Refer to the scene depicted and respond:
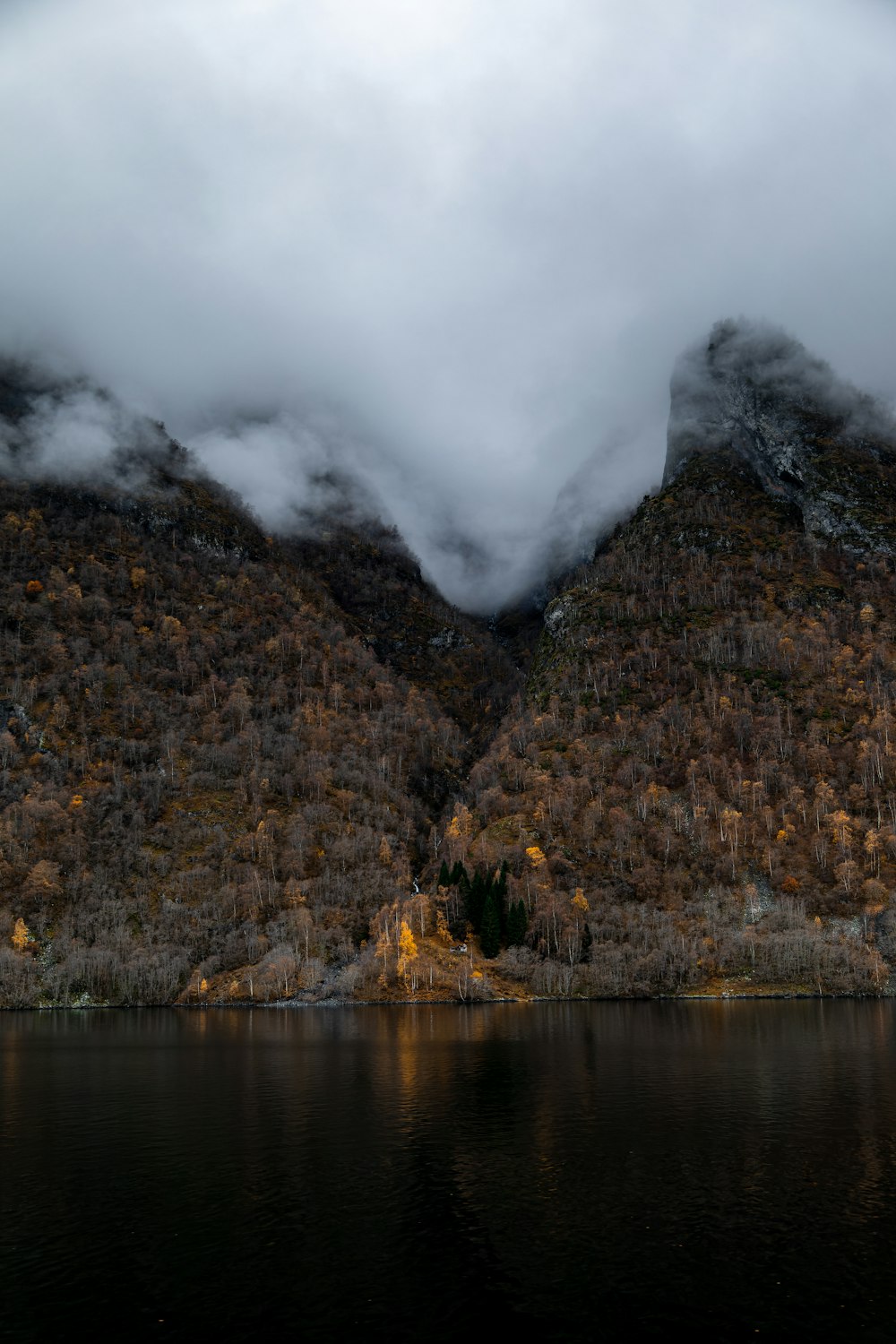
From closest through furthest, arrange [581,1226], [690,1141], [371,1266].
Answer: [371,1266], [581,1226], [690,1141]

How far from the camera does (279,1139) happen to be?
6781 cm

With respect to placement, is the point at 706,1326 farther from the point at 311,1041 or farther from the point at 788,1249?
the point at 311,1041

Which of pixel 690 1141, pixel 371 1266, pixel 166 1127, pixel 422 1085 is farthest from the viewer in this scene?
pixel 422 1085

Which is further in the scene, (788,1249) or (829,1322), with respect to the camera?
(788,1249)

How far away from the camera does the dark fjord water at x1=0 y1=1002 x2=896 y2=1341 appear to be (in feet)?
121

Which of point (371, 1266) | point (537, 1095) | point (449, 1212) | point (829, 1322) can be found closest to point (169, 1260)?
point (371, 1266)

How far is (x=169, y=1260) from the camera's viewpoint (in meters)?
42.9

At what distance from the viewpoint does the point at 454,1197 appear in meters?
52.6

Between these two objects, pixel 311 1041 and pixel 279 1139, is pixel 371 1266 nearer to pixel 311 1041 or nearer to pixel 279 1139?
pixel 279 1139

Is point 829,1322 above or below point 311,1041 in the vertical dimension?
above

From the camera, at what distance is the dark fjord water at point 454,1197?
36.9 m

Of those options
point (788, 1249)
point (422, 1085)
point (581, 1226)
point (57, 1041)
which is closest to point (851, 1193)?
point (788, 1249)

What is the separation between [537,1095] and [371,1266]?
4583cm

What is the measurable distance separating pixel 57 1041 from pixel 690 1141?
11379 centimetres
